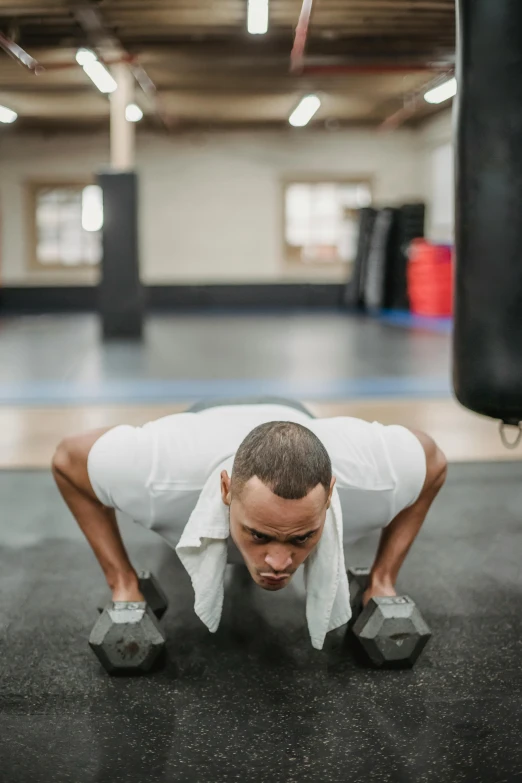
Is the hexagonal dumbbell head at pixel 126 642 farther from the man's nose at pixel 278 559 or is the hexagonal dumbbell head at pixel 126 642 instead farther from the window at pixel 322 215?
the window at pixel 322 215

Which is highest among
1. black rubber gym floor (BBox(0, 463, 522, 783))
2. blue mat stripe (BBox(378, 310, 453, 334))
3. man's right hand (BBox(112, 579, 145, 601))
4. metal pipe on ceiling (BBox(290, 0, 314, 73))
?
metal pipe on ceiling (BBox(290, 0, 314, 73))

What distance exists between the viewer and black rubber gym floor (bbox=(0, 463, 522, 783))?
1507 mm

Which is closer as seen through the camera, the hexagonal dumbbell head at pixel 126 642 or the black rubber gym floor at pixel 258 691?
the black rubber gym floor at pixel 258 691

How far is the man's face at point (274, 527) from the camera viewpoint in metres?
1.52

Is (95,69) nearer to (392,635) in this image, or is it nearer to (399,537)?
(399,537)

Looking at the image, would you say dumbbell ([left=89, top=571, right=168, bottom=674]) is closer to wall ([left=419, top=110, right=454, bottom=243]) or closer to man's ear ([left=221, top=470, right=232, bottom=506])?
man's ear ([left=221, top=470, right=232, bottom=506])

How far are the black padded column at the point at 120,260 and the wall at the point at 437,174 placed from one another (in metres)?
6.25

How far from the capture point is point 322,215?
1509 centimetres

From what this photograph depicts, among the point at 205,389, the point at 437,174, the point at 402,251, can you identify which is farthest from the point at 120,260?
the point at 437,174

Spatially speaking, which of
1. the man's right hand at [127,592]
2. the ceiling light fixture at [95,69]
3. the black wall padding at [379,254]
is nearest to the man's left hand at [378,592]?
the man's right hand at [127,592]

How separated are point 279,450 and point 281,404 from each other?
0.96 metres

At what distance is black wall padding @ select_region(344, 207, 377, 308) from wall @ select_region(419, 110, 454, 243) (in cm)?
129

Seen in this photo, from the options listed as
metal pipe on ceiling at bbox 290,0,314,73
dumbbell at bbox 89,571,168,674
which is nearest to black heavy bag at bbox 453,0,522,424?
dumbbell at bbox 89,571,168,674

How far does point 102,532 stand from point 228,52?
9.02m
